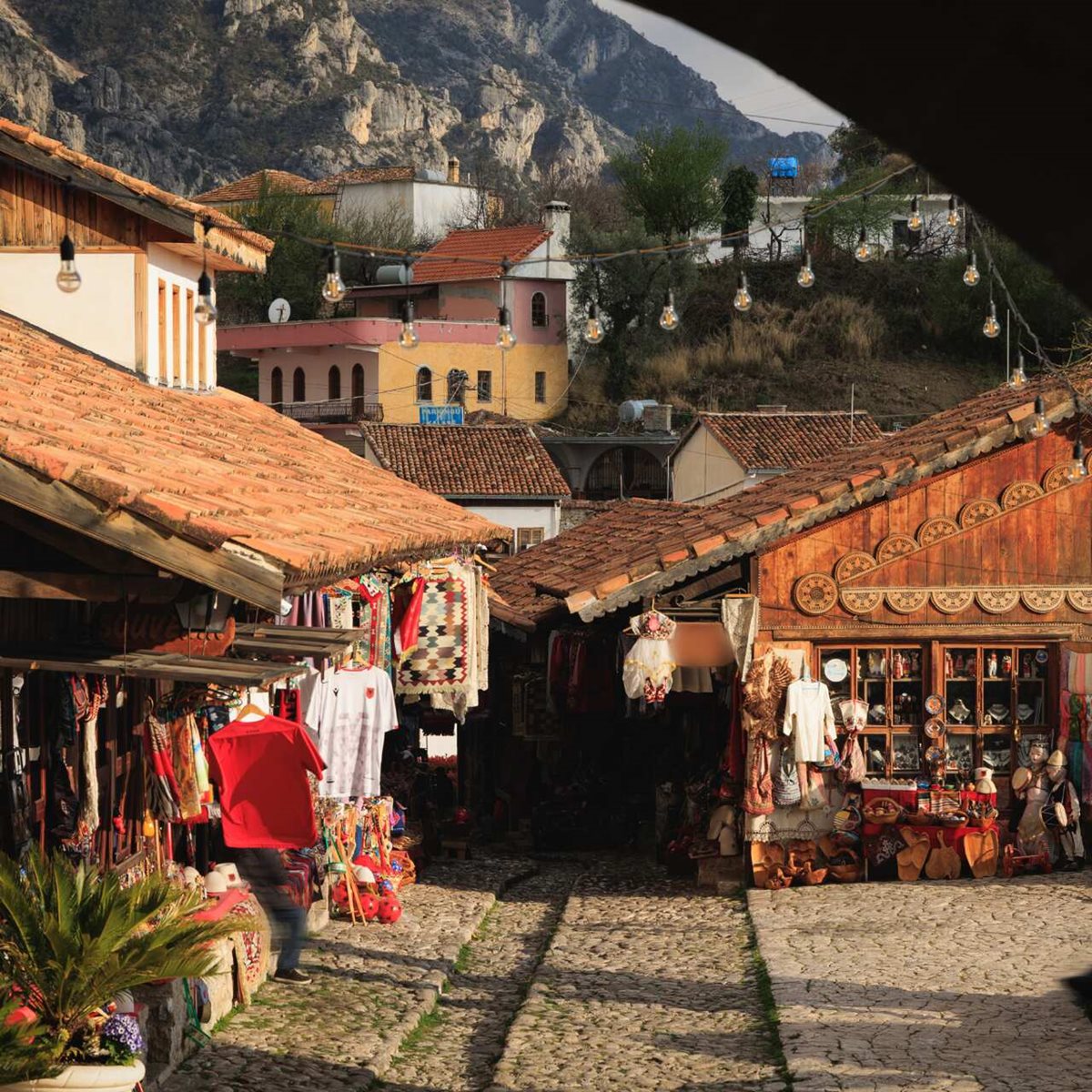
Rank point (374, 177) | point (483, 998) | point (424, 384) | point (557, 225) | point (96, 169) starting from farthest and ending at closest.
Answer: point (374, 177) < point (557, 225) < point (424, 384) < point (96, 169) < point (483, 998)

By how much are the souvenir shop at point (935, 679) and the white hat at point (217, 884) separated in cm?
674

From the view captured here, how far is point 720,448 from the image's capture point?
4775 cm

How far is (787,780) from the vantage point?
56.2 feet

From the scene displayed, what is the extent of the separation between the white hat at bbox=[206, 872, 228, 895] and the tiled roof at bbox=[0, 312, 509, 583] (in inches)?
99.1

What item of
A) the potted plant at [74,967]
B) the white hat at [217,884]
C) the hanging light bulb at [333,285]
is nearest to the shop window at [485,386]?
the hanging light bulb at [333,285]

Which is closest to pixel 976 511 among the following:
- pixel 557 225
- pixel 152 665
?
pixel 152 665

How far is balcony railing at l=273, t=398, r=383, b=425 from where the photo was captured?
63188 millimetres

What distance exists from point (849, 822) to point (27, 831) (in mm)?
10128

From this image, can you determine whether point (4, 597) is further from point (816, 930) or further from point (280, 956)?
point (816, 930)

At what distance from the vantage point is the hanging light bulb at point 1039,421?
17.3 meters

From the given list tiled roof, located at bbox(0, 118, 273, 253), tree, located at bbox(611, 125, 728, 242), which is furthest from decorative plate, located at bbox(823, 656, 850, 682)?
tree, located at bbox(611, 125, 728, 242)

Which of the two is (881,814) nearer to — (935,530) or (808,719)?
(808,719)

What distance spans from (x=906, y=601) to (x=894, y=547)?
582mm

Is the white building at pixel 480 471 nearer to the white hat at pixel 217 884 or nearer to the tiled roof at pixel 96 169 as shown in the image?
the tiled roof at pixel 96 169
